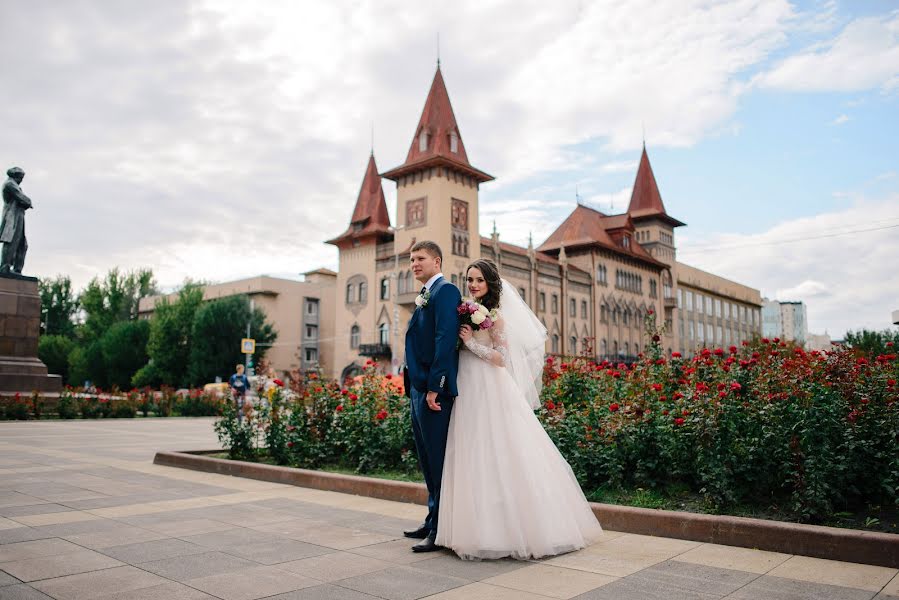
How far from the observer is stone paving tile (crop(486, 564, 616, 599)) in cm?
398

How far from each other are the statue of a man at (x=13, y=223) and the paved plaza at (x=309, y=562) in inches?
638

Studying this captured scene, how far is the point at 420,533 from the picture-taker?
534 centimetres

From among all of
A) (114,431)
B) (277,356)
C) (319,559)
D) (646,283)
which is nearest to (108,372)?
(277,356)

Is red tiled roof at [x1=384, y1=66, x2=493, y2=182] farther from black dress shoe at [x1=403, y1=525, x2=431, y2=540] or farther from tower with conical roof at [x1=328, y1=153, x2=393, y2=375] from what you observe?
black dress shoe at [x1=403, y1=525, x2=431, y2=540]

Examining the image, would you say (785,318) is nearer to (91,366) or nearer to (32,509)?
(91,366)

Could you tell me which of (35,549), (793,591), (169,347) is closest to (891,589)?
(793,591)

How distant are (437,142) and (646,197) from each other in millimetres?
35676

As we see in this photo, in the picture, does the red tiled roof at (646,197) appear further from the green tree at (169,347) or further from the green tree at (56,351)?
the green tree at (56,351)

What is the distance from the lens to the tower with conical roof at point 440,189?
49.8 m

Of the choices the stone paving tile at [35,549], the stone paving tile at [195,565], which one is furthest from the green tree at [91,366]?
the stone paving tile at [195,565]

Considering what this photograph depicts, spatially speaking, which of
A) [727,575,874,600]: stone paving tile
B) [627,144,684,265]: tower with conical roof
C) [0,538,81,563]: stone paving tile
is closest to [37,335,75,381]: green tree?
[627,144,684,265]: tower with conical roof

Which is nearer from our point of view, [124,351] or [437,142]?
[437,142]

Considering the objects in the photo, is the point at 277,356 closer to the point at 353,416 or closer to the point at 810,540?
the point at 353,416

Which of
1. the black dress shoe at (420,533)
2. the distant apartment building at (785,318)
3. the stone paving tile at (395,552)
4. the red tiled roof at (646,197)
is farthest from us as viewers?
the distant apartment building at (785,318)
